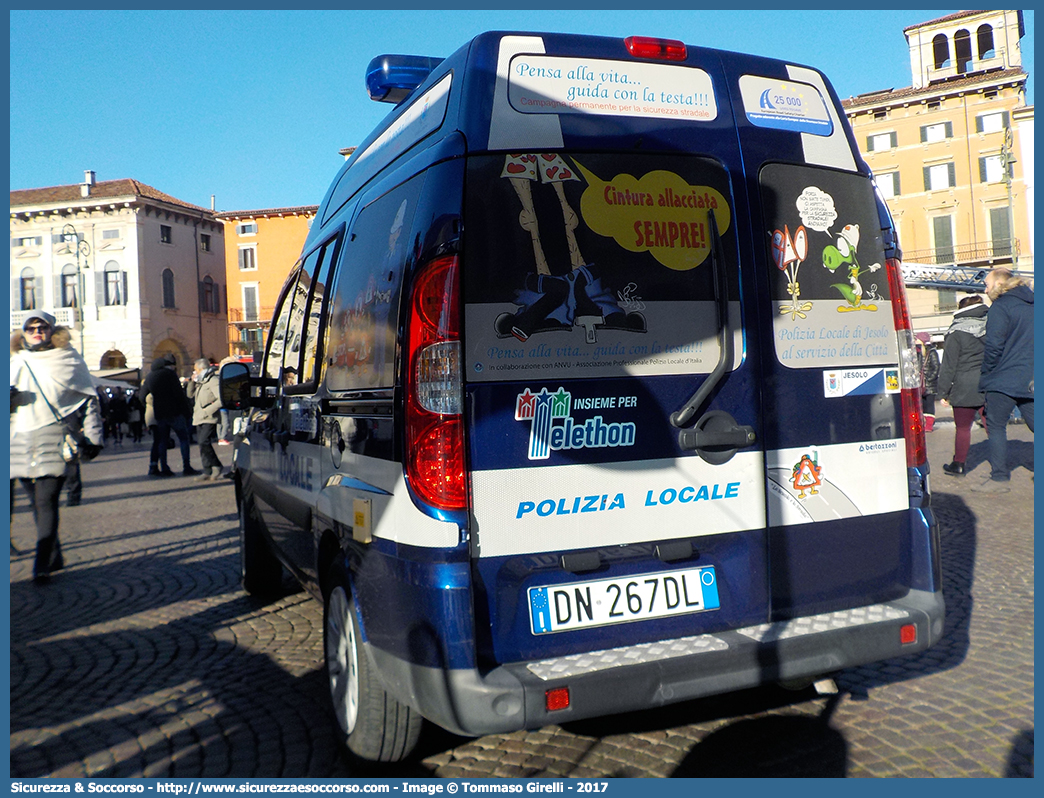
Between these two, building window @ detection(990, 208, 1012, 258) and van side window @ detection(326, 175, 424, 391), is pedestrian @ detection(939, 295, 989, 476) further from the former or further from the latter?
building window @ detection(990, 208, 1012, 258)

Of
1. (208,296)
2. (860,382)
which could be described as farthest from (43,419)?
(208,296)

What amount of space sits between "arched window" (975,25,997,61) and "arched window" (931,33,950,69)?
163 cm

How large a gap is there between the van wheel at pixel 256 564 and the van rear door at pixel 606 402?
3.05 meters

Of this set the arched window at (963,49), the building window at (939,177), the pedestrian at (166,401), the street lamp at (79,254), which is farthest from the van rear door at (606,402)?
the arched window at (963,49)

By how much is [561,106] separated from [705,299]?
2.46 ft

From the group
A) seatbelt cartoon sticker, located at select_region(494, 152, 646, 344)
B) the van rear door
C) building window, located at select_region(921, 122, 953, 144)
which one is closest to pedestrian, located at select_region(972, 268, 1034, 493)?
the van rear door

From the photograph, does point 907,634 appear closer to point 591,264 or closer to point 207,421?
point 591,264

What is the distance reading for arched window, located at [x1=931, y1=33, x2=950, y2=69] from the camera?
52844mm

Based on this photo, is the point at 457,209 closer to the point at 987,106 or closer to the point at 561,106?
the point at 561,106

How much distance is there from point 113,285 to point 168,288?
9.97 ft

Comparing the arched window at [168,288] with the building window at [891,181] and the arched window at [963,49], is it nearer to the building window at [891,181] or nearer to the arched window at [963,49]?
the building window at [891,181]

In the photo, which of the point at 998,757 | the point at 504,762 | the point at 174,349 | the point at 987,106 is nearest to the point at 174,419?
the point at 504,762

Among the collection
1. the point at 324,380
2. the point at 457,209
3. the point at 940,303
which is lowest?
the point at 324,380

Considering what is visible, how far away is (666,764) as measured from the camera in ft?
9.74
